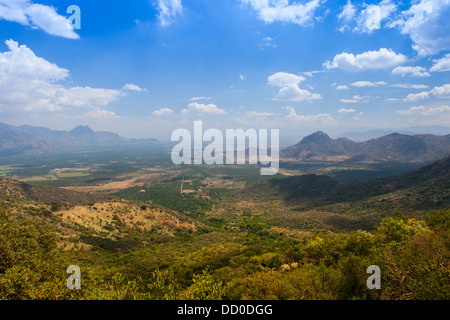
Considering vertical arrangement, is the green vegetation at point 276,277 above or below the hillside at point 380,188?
above

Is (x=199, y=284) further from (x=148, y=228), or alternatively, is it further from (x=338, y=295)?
(x=148, y=228)

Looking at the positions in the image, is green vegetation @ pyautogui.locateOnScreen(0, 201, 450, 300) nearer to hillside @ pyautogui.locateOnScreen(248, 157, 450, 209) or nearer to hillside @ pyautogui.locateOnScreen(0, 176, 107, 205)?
hillside @ pyautogui.locateOnScreen(0, 176, 107, 205)

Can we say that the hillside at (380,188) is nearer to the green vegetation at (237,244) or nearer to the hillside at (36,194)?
the green vegetation at (237,244)

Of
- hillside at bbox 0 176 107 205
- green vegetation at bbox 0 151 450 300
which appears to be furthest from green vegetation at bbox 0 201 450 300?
hillside at bbox 0 176 107 205

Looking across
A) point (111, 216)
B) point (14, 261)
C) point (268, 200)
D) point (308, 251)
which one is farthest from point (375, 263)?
point (268, 200)

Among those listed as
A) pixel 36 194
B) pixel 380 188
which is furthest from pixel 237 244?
pixel 380 188

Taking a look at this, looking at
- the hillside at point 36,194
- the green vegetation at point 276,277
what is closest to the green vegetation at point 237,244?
the green vegetation at point 276,277

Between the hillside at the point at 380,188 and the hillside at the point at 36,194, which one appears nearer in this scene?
the hillside at the point at 36,194

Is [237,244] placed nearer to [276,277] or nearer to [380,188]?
[276,277]
